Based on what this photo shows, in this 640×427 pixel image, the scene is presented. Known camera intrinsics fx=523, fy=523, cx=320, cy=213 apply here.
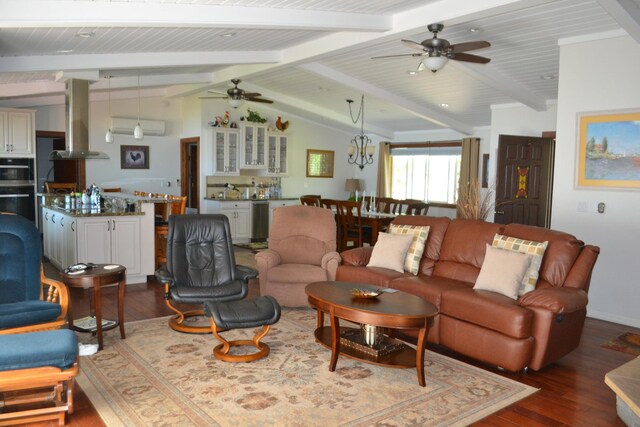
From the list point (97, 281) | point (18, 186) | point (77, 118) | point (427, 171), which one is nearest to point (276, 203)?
point (427, 171)

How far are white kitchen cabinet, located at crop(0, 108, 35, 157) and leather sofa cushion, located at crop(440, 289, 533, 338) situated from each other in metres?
7.69

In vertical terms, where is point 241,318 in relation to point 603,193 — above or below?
below

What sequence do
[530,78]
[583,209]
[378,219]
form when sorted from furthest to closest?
1. [378,219]
2. [530,78]
3. [583,209]

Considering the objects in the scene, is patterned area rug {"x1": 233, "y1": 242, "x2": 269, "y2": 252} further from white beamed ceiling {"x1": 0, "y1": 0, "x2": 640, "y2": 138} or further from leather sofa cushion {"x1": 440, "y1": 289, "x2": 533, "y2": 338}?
leather sofa cushion {"x1": 440, "y1": 289, "x2": 533, "y2": 338}

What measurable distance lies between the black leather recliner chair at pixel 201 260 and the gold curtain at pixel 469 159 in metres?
6.37

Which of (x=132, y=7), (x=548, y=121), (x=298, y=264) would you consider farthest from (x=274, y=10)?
(x=548, y=121)

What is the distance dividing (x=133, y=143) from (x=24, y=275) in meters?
6.76

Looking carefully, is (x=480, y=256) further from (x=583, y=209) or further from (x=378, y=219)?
(x=378, y=219)

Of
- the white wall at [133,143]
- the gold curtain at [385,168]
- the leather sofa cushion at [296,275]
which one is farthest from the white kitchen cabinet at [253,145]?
the leather sofa cushion at [296,275]

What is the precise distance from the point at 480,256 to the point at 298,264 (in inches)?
73.4

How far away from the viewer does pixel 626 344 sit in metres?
4.49

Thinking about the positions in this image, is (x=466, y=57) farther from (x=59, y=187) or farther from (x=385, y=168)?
(x=385, y=168)

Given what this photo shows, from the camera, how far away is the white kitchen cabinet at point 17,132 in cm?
857

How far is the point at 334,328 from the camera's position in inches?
146
